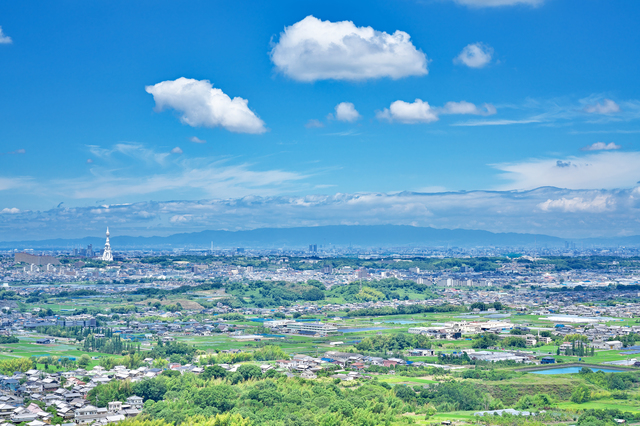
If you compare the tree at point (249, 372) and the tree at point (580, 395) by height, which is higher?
the tree at point (249, 372)

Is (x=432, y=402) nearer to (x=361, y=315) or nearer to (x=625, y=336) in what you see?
(x=625, y=336)

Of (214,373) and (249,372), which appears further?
(214,373)

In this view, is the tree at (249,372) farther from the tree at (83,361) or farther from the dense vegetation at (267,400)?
the tree at (83,361)

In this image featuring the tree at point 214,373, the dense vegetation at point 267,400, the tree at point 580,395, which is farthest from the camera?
the tree at point 214,373

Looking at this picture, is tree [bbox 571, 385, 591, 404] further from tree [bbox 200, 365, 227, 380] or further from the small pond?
tree [bbox 200, 365, 227, 380]

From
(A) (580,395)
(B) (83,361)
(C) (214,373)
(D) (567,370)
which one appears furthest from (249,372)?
(D) (567,370)

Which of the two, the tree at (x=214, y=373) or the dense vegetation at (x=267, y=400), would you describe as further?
the tree at (x=214, y=373)

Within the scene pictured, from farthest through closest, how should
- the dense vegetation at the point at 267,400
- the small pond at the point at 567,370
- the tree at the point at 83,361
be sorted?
the tree at the point at 83,361, the small pond at the point at 567,370, the dense vegetation at the point at 267,400

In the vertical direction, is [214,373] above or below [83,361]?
below

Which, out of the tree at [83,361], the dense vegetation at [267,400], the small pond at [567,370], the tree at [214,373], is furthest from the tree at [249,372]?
the small pond at [567,370]

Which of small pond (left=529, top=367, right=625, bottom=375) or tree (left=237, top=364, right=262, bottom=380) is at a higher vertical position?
tree (left=237, top=364, right=262, bottom=380)

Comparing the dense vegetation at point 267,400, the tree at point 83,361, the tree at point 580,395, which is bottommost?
the tree at point 580,395

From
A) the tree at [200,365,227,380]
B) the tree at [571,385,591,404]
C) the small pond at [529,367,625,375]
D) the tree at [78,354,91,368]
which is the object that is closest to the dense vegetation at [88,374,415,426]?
the tree at [200,365,227,380]

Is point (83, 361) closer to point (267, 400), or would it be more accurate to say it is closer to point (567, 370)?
point (267, 400)
